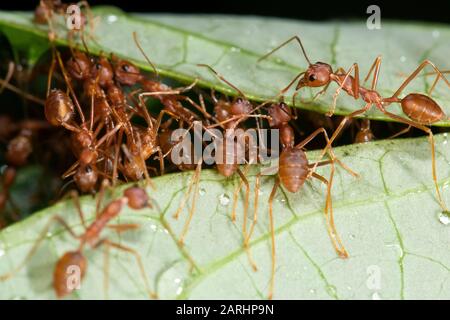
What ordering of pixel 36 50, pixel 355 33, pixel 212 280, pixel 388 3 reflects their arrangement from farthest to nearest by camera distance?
pixel 388 3 < pixel 355 33 < pixel 36 50 < pixel 212 280

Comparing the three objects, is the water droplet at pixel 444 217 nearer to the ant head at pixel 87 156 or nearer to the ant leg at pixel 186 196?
the ant leg at pixel 186 196

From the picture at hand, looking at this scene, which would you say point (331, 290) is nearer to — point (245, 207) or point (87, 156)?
point (245, 207)

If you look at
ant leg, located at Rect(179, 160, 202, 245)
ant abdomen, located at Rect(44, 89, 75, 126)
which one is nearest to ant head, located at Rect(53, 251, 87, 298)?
ant leg, located at Rect(179, 160, 202, 245)

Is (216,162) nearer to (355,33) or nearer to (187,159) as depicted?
(187,159)

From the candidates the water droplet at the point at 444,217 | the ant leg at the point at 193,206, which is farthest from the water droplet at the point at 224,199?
the water droplet at the point at 444,217

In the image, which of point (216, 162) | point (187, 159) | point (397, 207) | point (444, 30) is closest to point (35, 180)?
point (187, 159)

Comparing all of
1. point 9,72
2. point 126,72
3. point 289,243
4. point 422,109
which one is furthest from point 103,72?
point 422,109
